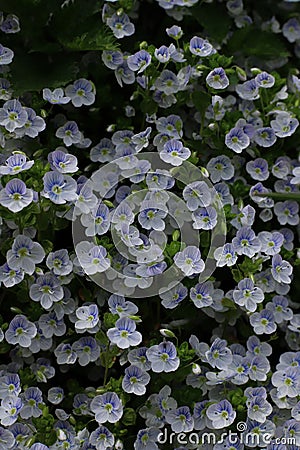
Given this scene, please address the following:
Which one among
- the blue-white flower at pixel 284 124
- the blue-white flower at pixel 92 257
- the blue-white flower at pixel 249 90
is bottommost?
the blue-white flower at pixel 92 257

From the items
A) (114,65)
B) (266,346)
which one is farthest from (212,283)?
(114,65)

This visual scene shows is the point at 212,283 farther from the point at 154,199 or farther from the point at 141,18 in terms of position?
the point at 141,18

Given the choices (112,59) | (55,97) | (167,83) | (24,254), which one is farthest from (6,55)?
(24,254)

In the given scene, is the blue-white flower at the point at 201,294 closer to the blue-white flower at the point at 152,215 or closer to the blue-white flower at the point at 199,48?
the blue-white flower at the point at 152,215

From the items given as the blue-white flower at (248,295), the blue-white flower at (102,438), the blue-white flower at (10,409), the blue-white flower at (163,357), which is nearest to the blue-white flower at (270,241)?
the blue-white flower at (248,295)

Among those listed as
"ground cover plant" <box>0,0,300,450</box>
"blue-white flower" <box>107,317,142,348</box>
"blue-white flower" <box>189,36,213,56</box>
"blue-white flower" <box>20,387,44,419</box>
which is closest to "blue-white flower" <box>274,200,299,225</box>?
"ground cover plant" <box>0,0,300,450</box>
